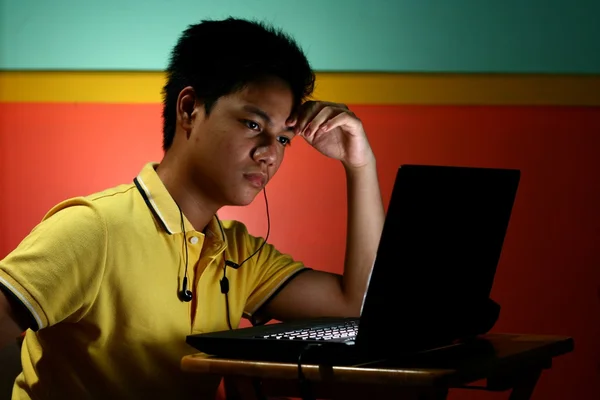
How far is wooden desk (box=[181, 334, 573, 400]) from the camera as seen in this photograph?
93 centimetres

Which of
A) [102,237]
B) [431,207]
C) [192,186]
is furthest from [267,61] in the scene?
[431,207]

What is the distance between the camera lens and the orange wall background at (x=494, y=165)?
2162mm

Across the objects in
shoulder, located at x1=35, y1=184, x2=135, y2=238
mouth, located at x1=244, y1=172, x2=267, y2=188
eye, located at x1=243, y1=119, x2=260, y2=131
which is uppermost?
eye, located at x1=243, y1=119, x2=260, y2=131

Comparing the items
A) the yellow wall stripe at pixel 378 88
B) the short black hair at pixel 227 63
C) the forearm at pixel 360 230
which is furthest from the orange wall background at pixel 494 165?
the short black hair at pixel 227 63

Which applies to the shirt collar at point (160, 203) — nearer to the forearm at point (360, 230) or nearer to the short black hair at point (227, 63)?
the short black hair at point (227, 63)

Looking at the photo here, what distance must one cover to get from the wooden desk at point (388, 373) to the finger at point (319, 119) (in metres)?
0.54

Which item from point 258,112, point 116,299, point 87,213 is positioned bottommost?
point 116,299

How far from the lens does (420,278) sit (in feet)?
3.49

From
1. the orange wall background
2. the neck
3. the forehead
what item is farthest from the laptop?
the orange wall background

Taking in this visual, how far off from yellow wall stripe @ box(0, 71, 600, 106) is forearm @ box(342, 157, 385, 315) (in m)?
0.54

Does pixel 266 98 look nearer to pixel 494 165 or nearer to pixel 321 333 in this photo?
pixel 321 333

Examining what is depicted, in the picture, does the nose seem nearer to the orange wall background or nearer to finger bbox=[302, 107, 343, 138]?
finger bbox=[302, 107, 343, 138]

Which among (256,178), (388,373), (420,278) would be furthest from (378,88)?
(388,373)

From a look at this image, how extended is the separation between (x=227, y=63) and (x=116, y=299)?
49cm
